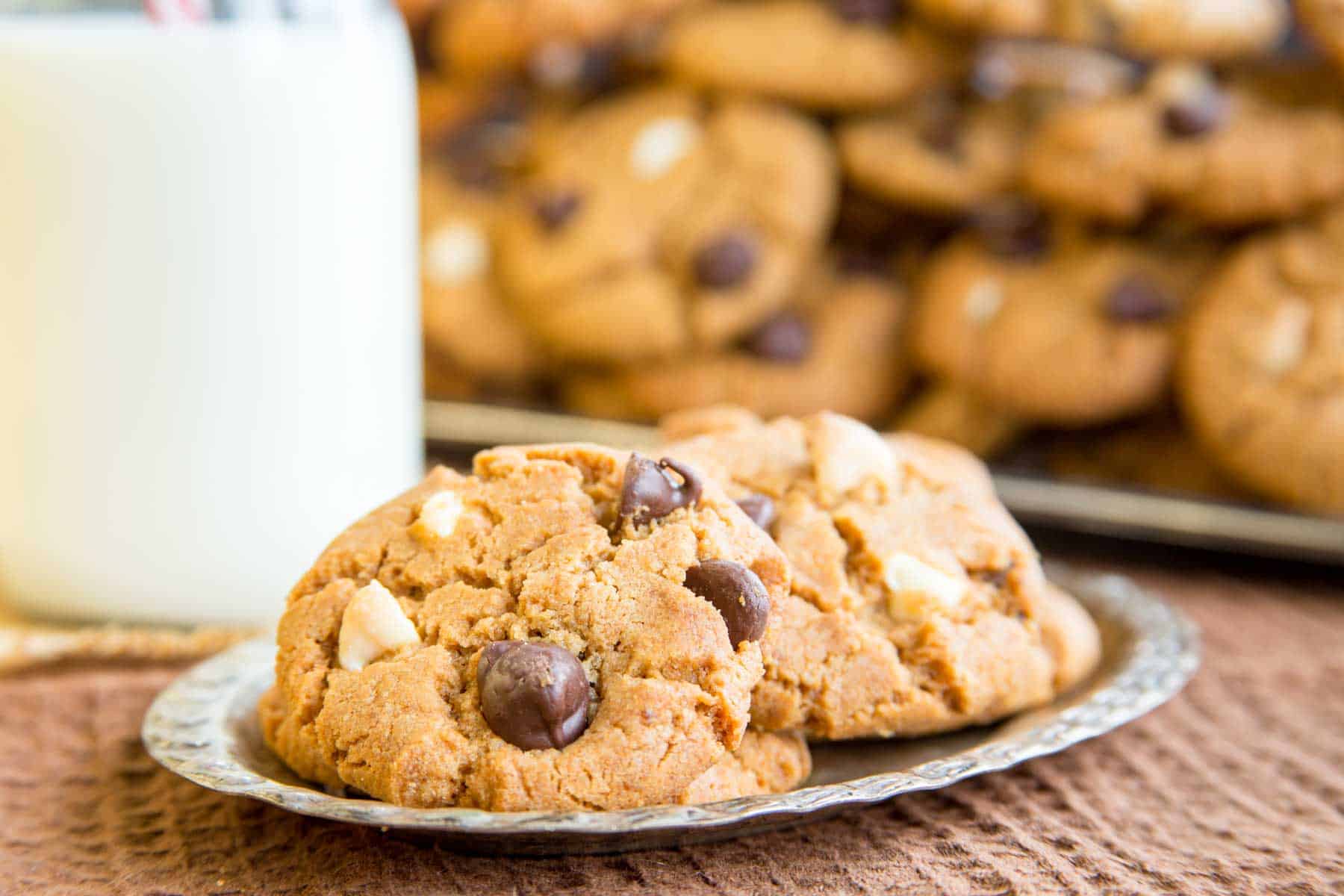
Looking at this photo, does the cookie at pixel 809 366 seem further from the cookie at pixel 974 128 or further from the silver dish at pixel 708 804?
the silver dish at pixel 708 804

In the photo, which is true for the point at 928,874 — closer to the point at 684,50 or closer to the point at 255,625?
the point at 255,625

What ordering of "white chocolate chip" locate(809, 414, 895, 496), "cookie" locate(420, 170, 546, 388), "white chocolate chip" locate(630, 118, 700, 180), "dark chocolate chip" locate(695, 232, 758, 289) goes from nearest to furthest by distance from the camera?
"white chocolate chip" locate(809, 414, 895, 496) < "dark chocolate chip" locate(695, 232, 758, 289) < "white chocolate chip" locate(630, 118, 700, 180) < "cookie" locate(420, 170, 546, 388)

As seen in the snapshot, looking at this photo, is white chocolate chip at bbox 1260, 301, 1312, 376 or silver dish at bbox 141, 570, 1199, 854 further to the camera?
white chocolate chip at bbox 1260, 301, 1312, 376

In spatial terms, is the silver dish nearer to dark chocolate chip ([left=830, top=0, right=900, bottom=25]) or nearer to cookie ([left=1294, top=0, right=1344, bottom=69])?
cookie ([left=1294, top=0, right=1344, bottom=69])

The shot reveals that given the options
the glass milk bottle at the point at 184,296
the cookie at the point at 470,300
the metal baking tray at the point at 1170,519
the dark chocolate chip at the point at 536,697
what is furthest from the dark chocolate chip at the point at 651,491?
the cookie at the point at 470,300

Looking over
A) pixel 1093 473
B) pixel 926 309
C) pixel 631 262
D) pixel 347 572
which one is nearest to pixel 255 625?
pixel 347 572

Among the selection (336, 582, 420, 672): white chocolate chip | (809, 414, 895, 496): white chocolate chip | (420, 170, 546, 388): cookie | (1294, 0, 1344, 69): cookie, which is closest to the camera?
(336, 582, 420, 672): white chocolate chip

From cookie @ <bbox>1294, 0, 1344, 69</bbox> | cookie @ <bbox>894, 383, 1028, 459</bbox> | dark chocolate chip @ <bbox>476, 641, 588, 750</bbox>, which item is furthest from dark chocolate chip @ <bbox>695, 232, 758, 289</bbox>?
dark chocolate chip @ <bbox>476, 641, 588, 750</bbox>
